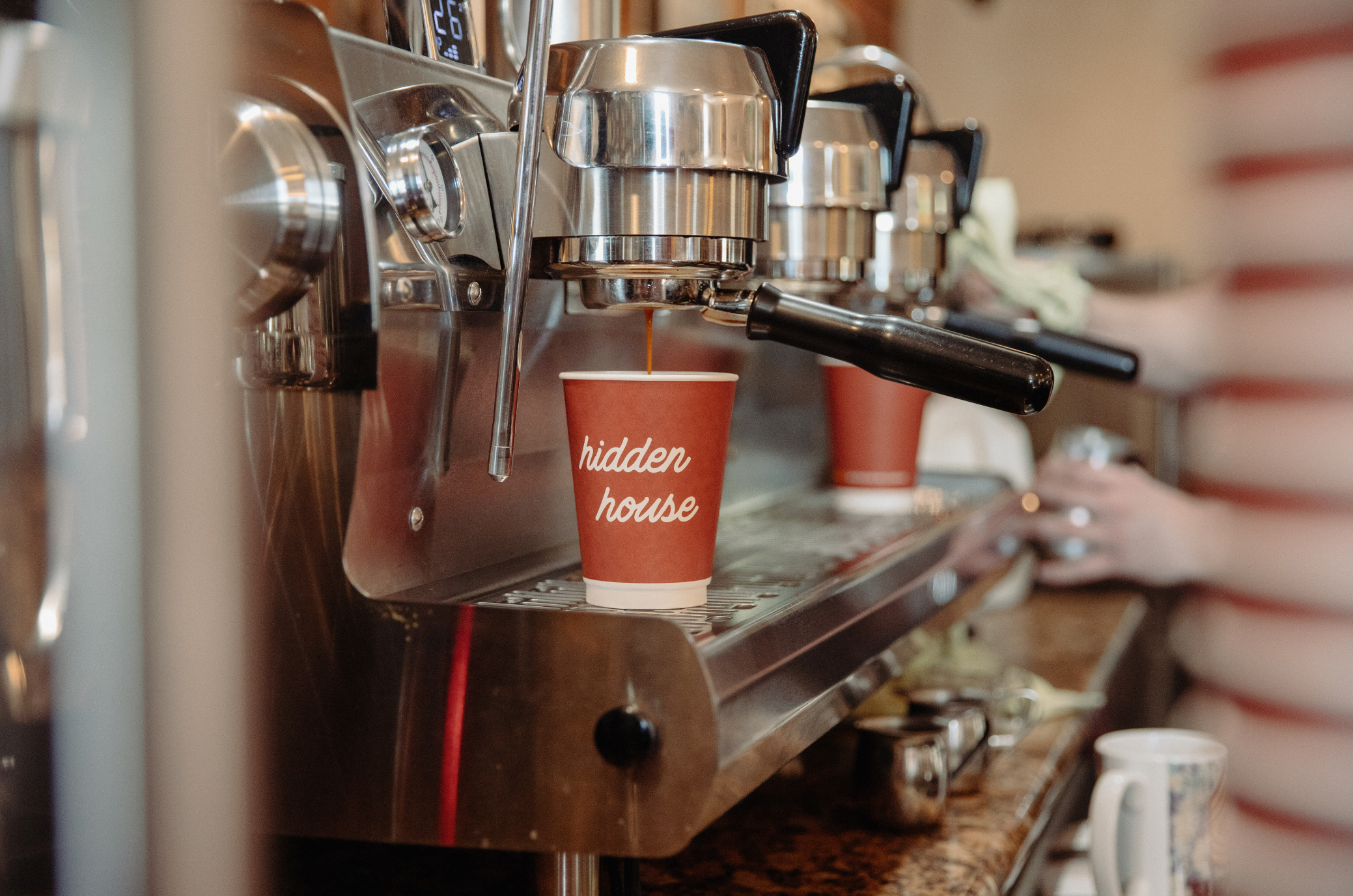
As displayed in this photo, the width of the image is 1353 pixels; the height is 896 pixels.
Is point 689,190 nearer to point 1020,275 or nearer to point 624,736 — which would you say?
point 624,736

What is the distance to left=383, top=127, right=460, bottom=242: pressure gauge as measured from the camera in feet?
1.60

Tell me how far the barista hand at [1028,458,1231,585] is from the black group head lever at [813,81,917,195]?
0.82 metres

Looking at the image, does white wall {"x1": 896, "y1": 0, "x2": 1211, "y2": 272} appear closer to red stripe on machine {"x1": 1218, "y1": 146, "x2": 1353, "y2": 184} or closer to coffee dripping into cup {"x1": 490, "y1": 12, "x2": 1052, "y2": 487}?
red stripe on machine {"x1": 1218, "y1": 146, "x2": 1353, "y2": 184}

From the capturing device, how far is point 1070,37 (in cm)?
268

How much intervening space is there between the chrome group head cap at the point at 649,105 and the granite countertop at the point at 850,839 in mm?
380

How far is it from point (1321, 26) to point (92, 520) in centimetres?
74

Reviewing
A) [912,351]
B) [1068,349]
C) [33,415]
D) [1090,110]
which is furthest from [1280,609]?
[1090,110]

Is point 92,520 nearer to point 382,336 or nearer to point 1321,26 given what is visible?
point 382,336

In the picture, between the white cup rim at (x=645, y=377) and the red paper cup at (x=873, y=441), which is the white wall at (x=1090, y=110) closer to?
the red paper cup at (x=873, y=441)

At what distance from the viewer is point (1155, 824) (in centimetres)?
74

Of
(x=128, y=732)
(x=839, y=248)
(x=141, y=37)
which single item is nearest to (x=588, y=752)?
(x=128, y=732)

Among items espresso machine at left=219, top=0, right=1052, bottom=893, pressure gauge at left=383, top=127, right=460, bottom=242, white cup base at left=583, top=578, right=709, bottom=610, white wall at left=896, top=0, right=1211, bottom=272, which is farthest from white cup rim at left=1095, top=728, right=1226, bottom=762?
white wall at left=896, top=0, right=1211, bottom=272

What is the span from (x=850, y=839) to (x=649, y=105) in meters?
0.45

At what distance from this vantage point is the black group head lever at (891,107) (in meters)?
0.74
